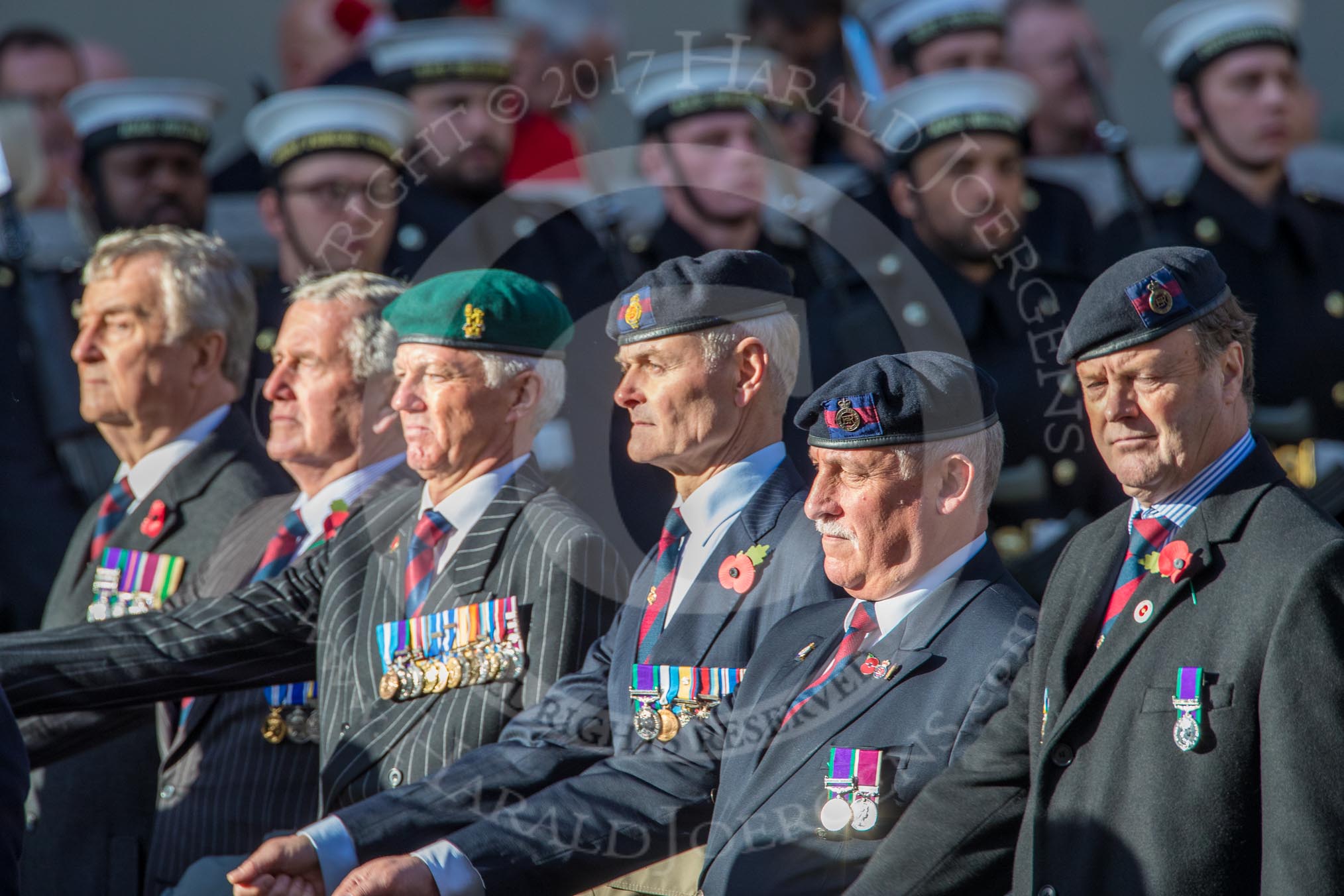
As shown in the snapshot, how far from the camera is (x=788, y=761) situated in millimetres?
3311

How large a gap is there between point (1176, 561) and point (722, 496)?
3.42ft

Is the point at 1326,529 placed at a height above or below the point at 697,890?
above

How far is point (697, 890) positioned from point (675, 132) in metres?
3.32

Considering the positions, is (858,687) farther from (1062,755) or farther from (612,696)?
(612,696)

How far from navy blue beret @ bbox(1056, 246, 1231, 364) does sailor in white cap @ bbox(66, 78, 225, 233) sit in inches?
171

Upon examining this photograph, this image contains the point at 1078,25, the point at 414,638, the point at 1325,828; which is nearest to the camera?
the point at 1325,828

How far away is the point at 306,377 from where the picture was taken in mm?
4727

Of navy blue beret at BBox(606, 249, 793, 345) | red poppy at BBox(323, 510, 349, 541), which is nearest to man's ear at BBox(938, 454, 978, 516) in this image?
navy blue beret at BBox(606, 249, 793, 345)

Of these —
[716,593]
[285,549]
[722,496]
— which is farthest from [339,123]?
[716,593]

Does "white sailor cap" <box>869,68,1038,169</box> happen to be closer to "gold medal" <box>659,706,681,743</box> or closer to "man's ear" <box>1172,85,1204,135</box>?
"man's ear" <box>1172,85,1204,135</box>

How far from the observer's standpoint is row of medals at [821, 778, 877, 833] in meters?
3.18

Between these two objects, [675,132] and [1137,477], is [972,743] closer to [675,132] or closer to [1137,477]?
[1137,477]

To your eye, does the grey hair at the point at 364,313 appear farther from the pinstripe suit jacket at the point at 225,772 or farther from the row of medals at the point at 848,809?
the row of medals at the point at 848,809

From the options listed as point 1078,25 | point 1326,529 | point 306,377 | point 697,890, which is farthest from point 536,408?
point 1078,25
